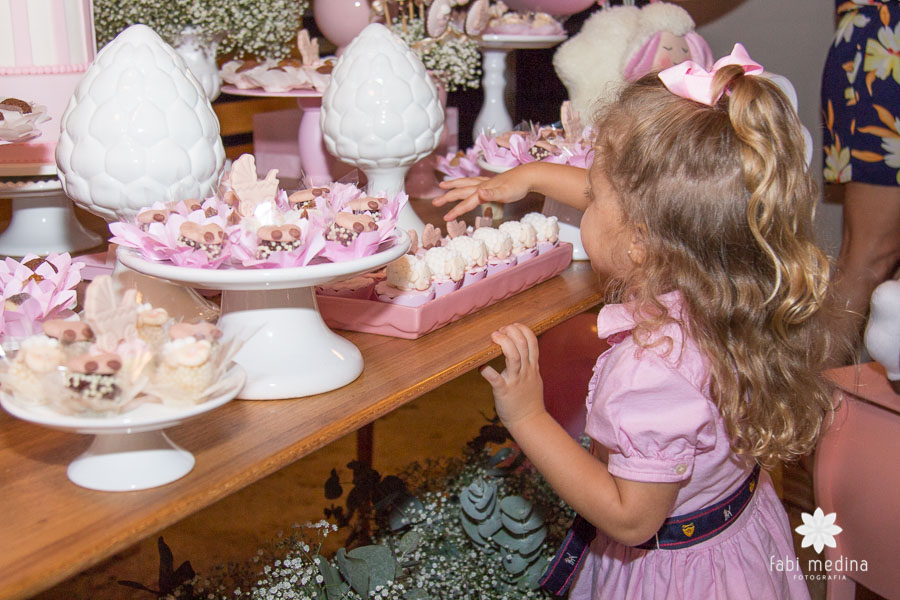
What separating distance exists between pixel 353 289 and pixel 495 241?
0.21m

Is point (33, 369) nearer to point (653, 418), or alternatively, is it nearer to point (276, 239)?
point (276, 239)

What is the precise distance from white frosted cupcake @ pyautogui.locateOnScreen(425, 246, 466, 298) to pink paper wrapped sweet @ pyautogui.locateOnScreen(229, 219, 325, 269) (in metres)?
0.25

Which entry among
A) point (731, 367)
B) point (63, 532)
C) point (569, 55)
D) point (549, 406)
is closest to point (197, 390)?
point (63, 532)

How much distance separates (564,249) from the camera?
128cm

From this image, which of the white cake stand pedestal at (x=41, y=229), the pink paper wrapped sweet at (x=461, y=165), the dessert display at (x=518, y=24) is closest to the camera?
the white cake stand pedestal at (x=41, y=229)

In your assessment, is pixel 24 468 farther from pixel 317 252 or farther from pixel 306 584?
pixel 306 584

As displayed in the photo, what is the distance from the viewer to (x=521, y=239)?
121cm

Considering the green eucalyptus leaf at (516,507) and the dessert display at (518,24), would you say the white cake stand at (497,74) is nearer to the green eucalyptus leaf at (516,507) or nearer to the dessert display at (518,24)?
the dessert display at (518,24)

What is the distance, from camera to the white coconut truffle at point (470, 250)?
43.5 inches

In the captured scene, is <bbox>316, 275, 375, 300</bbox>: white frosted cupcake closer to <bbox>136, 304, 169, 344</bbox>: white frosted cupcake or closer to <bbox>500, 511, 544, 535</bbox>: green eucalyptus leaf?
<bbox>136, 304, 169, 344</bbox>: white frosted cupcake

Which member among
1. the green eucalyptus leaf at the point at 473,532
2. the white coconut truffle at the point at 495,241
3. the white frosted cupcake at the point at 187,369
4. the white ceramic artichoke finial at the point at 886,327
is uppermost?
the white frosted cupcake at the point at 187,369

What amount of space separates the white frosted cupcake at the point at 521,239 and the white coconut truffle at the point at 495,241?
27 mm

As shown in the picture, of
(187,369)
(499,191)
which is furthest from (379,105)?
(187,369)

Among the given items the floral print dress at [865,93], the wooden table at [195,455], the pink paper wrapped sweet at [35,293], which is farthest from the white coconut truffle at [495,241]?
the floral print dress at [865,93]
